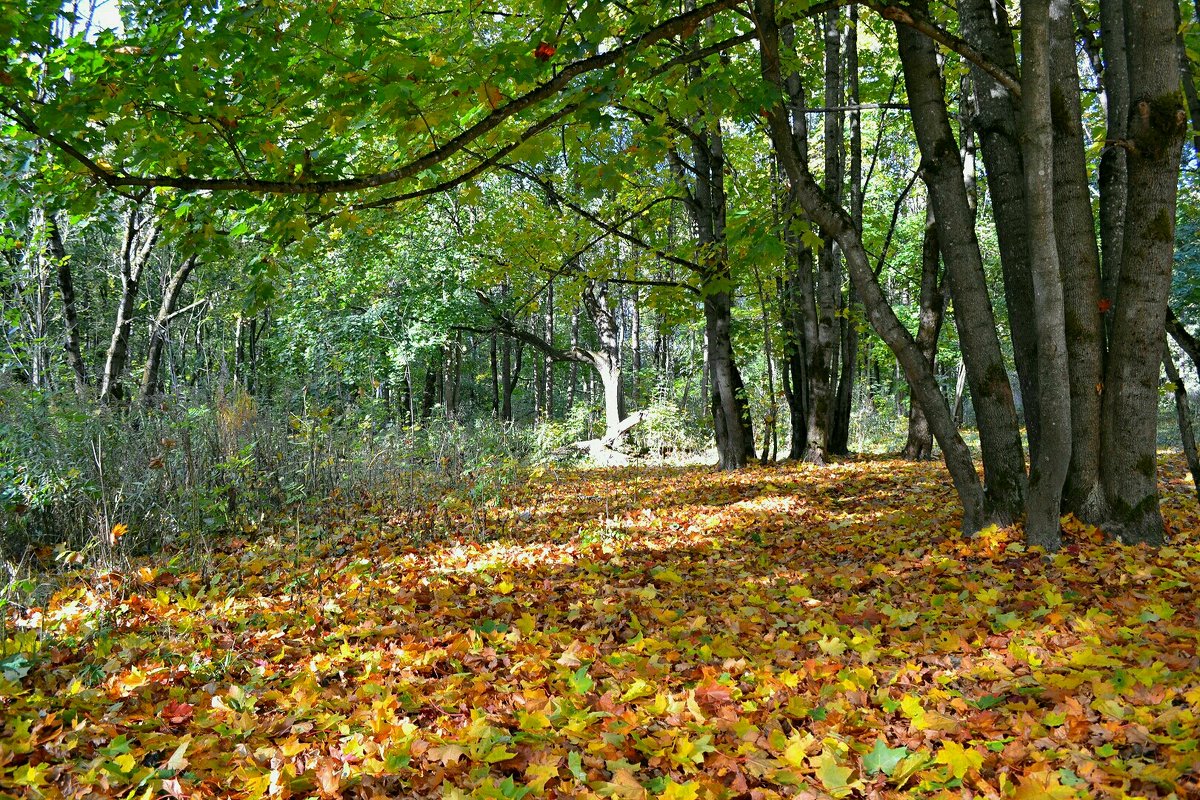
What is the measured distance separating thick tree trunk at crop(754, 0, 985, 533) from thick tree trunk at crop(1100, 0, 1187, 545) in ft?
2.53

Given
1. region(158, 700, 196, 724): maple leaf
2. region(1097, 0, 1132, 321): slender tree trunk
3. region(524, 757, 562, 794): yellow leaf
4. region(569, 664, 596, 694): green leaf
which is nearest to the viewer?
region(524, 757, 562, 794): yellow leaf

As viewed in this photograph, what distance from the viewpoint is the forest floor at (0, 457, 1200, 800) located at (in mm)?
2119

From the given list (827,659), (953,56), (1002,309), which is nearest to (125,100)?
(827,659)

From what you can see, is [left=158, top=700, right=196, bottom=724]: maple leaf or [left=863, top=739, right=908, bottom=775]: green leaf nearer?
[left=863, top=739, right=908, bottom=775]: green leaf

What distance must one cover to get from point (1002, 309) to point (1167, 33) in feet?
76.8

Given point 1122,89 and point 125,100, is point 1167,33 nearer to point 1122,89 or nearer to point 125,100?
point 1122,89

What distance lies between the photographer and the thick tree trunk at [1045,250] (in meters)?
3.77

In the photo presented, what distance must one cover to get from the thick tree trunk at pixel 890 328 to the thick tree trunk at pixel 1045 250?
0.62m

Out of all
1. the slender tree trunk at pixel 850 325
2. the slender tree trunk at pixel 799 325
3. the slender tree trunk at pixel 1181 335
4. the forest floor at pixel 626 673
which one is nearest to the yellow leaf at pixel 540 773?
the forest floor at pixel 626 673

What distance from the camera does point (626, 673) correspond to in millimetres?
2996

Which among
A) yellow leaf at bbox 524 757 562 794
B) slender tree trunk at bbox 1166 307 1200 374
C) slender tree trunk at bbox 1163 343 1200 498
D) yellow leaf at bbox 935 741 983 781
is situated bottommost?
yellow leaf at bbox 524 757 562 794

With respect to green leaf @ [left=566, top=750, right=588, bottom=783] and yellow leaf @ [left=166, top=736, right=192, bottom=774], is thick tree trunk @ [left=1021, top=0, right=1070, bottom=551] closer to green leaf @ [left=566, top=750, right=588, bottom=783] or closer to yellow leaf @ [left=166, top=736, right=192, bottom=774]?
green leaf @ [left=566, top=750, right=588, bottom=783]

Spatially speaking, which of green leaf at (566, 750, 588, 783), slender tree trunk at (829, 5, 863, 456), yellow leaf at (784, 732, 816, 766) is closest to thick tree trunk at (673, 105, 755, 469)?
slender tree trunk at (829, 5, 863, 456)

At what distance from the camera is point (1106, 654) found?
273cm
